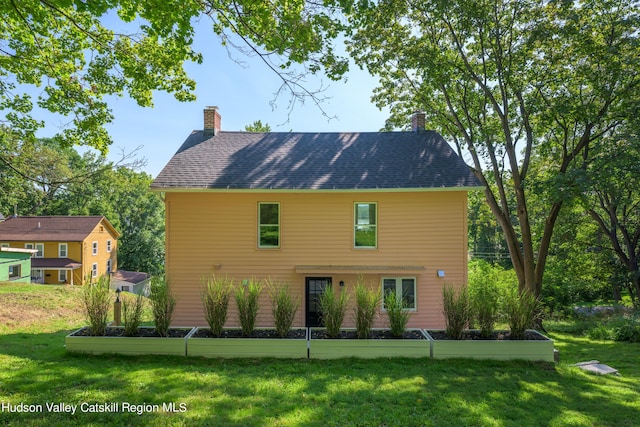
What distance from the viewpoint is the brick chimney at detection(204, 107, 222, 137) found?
1234 centimetres

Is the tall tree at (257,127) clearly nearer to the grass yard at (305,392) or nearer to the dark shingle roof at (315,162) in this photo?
the dark shingle roof at (315,162)

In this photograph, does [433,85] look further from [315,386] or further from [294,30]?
[315,386]

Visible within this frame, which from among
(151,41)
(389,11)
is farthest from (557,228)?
(151,41)

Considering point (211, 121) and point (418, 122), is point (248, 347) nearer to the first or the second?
point (211, 121)

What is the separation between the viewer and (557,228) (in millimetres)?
16375

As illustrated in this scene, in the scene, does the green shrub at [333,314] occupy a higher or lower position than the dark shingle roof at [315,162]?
lower

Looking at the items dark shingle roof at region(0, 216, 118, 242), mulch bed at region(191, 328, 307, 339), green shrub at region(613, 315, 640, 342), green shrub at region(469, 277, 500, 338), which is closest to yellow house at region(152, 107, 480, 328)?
mulch bed at region(191, 328, 307, 339)

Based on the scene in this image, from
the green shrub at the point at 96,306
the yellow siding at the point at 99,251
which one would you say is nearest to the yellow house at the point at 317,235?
the green shrub at the point at 96,306

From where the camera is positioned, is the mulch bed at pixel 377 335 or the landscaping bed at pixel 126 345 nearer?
the landscaping bed at pixel 126 345

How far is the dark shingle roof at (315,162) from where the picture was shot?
9.77 meters

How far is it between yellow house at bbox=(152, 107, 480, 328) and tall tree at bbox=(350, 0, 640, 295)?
364 centimetres

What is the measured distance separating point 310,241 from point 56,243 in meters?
26.5

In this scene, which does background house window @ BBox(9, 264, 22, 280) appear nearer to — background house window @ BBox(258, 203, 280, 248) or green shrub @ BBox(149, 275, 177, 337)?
background house window @ BBox(258, 203, 280, 248)

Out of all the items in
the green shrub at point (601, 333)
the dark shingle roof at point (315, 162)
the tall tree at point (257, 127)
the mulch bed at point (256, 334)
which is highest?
the tall tree at point (257, 127)
